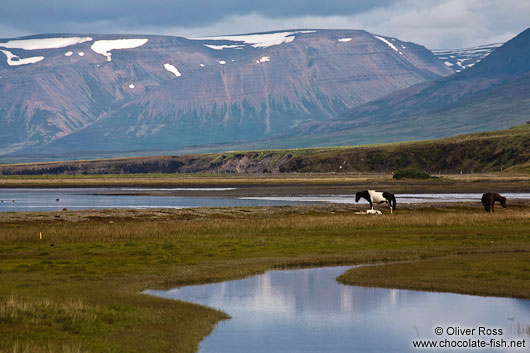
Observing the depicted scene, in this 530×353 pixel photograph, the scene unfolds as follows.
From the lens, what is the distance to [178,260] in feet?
124

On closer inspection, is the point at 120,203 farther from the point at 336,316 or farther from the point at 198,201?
the point at 336,316

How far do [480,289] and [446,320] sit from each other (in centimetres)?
493

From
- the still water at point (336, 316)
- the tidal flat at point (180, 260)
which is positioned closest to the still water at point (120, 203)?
the tidal flat at point (180, 260)

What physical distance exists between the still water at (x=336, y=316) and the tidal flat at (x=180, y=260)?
1044 millimetres

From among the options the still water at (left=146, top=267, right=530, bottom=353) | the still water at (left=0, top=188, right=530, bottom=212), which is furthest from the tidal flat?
the still water at (left=0, top=188, right=530, bottom=212)

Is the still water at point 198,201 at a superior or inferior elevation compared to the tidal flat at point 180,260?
inferior

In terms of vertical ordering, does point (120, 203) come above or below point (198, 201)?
above

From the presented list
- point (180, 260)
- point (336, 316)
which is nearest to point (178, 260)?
point (180, 260)

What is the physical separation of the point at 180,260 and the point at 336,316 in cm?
1373

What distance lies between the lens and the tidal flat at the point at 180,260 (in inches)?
901

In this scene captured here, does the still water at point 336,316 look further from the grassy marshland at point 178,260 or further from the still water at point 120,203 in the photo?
the still water at point 120,203

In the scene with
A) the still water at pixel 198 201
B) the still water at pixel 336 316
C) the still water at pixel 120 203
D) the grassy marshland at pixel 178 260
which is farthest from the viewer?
the still water at pixel 198 201

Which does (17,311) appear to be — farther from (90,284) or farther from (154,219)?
(154,219)

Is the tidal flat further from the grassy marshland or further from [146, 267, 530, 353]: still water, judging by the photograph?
[146, 267, 530, 353]: still water
